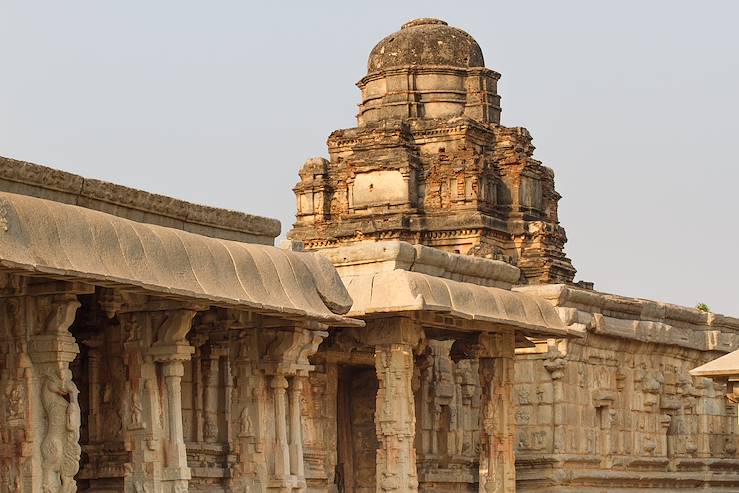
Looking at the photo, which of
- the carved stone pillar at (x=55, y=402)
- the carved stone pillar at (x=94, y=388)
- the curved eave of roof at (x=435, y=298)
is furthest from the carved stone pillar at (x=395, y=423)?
→ the carved stone pillar at (x=55, y=402)

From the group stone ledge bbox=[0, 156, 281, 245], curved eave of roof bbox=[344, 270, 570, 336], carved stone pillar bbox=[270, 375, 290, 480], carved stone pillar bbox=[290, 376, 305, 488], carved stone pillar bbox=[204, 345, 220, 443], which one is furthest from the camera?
curved eave of roof bbox=[344, 270, 570, 336]

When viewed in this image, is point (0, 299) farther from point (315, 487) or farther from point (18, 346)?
point (315, 487)

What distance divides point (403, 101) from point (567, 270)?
4.62 meters

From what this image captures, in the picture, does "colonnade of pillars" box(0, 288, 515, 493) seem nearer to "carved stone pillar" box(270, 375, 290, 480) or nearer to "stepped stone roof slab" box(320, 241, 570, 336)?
"carved stone pillar" box(270, 375, 290, 480)

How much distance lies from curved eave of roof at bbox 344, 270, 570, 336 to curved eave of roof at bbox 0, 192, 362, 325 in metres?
1.20

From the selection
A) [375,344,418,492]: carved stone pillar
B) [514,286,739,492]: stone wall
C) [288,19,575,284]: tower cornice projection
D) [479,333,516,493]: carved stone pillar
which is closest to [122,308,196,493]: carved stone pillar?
[375,344,418,492]: carved stone pillar

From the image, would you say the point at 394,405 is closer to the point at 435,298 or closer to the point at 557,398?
the point at 435,298

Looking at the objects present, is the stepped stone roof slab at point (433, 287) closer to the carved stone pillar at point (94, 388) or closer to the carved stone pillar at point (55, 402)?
the carved stone pillar at point (94, 388)

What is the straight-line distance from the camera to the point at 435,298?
21578 millimetres

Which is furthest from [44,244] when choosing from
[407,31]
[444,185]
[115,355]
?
[407,31]

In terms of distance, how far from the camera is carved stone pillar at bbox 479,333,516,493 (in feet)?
77.8

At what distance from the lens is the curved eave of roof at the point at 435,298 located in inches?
840

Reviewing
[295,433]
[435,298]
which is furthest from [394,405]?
[295,433]

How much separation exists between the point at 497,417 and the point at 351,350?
2.02m
